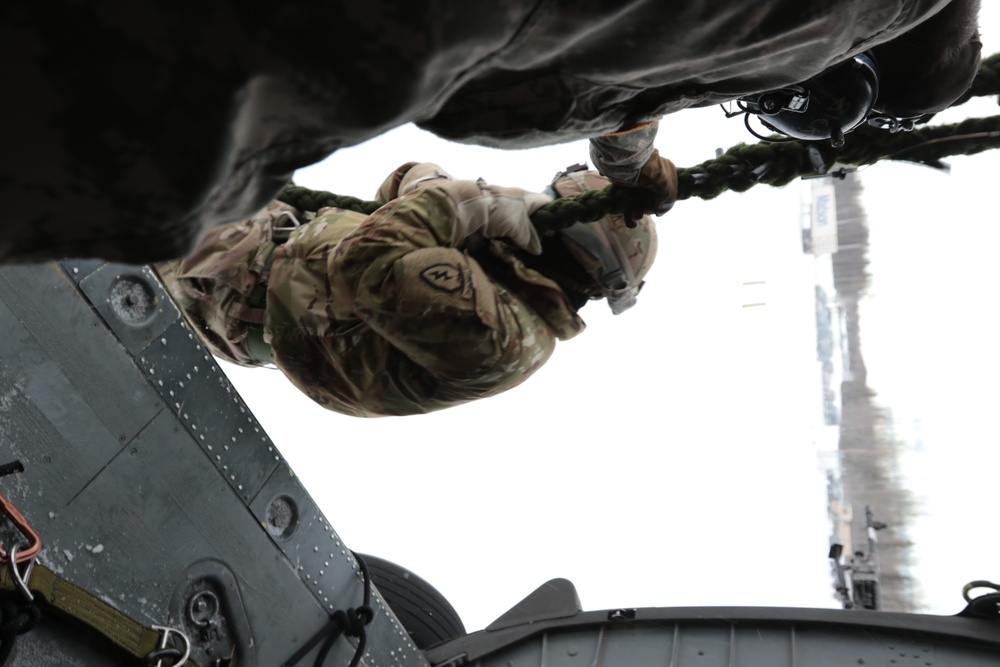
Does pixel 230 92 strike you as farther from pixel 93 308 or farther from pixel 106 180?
pixel 93 308

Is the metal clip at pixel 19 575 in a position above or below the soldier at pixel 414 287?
below

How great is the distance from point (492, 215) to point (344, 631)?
1365 millimetres

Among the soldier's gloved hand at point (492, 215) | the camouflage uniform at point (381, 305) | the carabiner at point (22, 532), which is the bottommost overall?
the carabiner at point (22, 532)

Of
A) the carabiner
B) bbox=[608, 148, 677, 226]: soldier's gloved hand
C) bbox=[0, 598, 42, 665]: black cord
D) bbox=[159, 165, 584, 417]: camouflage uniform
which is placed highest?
bbox=[608, 148, 677, 226]: soldier's gloved hand

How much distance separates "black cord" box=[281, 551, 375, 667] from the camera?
Result: 2.44 meters

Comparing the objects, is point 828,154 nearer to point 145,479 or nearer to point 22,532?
point 145,479

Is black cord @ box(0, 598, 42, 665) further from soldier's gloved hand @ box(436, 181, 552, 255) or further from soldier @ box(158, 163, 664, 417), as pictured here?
soldier's gloved hand @ box(436, 181, 552, 255)

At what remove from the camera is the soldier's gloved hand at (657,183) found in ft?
7.77

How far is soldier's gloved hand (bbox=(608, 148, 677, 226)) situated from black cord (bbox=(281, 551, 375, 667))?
4.85ft

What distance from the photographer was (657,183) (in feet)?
7.80

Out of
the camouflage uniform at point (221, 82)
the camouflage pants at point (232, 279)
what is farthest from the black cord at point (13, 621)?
the camouflage pants at point (232, 279)

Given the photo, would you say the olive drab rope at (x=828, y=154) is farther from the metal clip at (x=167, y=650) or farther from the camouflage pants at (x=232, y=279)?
the metal clip at (x=167, y=650)

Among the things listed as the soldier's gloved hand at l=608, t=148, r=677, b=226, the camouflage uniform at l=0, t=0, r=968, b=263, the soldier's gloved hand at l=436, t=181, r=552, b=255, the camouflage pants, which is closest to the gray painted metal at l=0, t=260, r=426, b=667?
the camouflage pants

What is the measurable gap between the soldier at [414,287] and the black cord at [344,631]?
0.69m
